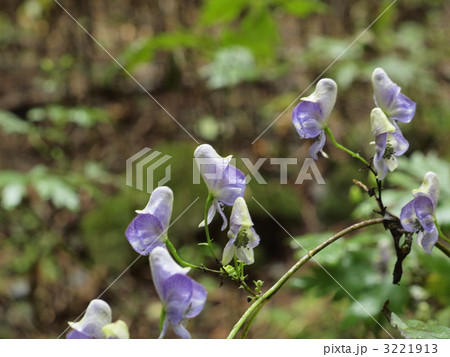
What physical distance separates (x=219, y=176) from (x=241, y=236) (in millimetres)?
77

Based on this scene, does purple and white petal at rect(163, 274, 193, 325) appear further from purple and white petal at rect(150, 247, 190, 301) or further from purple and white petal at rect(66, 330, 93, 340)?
purple and white petal at rect(66, 330, 93, 340)

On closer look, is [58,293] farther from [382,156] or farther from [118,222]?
[382,156]

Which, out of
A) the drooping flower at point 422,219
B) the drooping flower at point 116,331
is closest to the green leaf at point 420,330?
the drooping flower at point 422,219

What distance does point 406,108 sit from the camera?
631 millimetres

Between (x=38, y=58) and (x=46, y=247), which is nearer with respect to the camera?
(x=46, y=247)

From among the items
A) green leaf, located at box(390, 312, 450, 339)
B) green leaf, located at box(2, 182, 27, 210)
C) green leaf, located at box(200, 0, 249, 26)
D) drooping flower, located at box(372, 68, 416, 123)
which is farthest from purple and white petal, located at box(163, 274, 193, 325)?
green leaf, located at box(200, 0, 249, 26)

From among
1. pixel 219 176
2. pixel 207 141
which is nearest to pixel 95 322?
pixel 219 176

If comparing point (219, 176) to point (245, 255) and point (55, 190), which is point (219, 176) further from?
point (55, 190)

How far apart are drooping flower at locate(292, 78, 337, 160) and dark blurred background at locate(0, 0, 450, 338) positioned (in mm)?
331

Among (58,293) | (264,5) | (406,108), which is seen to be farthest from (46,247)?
(406,108)

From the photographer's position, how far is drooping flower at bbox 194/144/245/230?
22.7 inches

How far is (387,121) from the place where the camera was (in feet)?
1.93

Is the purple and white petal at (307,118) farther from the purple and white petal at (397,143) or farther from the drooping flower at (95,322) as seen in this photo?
the drooping flower at (95,322)
